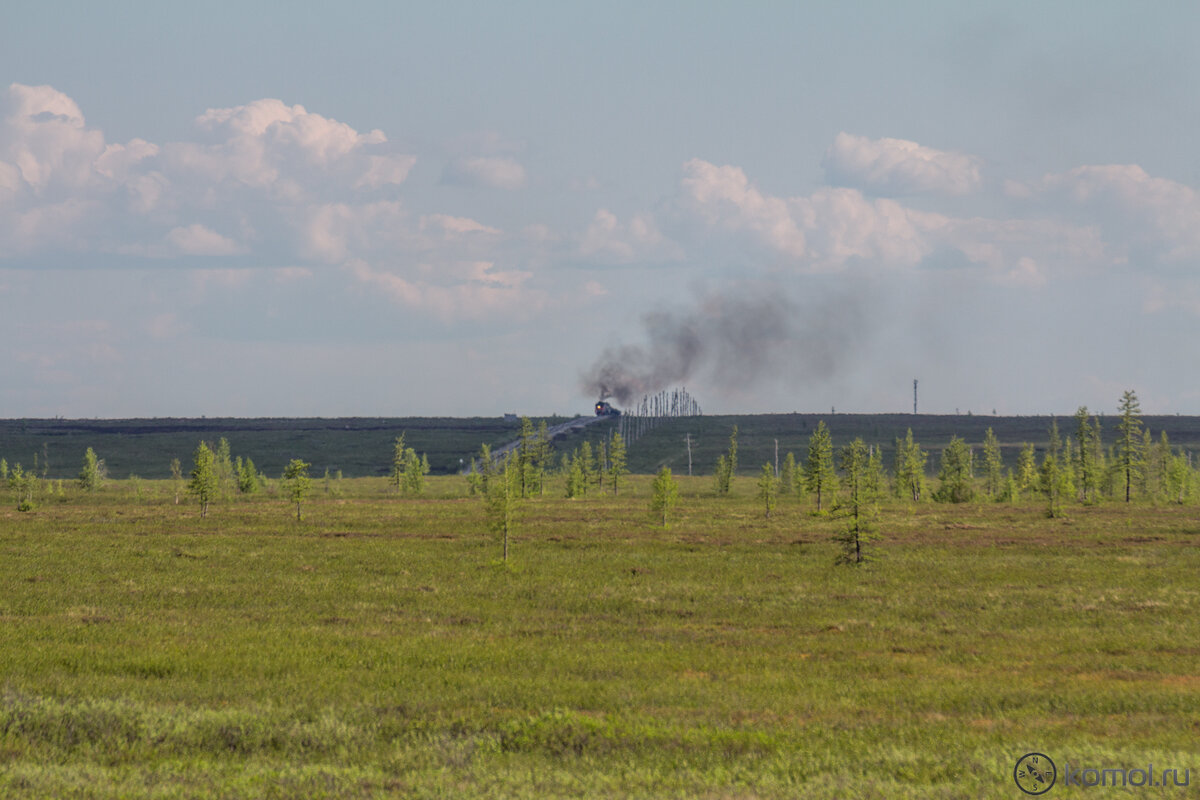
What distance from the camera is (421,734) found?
629 inches

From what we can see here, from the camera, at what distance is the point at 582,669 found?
22.4 meters

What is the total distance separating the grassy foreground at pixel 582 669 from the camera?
1391 cm

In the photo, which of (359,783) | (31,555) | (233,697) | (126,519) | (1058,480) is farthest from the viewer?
(1058,480)

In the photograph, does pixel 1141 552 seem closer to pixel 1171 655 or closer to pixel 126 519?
pixel 1171 655

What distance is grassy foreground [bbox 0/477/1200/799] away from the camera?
13906 mm

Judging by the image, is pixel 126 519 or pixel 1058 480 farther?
pixel 1058 480

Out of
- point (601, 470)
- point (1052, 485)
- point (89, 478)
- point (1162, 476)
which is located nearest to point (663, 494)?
point (1052, 485)

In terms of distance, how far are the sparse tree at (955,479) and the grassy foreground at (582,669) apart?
179 feet

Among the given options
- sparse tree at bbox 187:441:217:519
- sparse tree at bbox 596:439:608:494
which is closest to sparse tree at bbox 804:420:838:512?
sparse tree at bbox 596:439:608:494

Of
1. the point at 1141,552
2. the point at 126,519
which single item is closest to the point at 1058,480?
the point at 1141,552

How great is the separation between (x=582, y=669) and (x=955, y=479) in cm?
9862

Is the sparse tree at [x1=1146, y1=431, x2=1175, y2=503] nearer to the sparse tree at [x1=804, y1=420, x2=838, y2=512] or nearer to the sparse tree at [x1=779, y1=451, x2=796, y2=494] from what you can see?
the sparse tree at [x1=804, y1=420, x2=838, y2=512]

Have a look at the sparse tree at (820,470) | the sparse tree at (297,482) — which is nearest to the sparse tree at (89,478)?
the sparse tree at (297,482)

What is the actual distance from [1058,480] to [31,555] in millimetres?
78289
